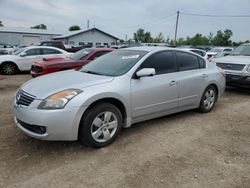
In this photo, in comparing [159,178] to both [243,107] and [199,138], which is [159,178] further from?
[243,107]

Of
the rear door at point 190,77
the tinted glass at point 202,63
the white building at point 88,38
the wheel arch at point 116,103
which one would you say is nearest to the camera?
the wheel arch at point 116,103

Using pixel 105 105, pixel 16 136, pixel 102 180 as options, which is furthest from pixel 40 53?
pixel 102 180

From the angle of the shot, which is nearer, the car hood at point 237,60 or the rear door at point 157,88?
the rear door at point 157,88

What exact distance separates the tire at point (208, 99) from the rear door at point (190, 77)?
0.71 ft

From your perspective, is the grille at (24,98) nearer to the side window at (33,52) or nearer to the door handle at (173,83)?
the door handle at (173,83)

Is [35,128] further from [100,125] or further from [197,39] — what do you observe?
[197,39]

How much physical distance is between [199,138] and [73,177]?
237 cm

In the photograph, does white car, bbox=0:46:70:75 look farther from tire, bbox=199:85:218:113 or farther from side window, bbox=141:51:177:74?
tire, bbox=199:85:218:113

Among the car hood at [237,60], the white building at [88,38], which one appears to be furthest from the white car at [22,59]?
the white building at [88,38]

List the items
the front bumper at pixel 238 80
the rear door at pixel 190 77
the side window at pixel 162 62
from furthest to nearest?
the front bumper at pixel 238 80
the rear door at pixel 190 77
the side window at pixel 162 62

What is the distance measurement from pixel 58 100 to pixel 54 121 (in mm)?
305

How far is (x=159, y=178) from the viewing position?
313 cm

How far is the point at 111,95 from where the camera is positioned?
3.87 meters

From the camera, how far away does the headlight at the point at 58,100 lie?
3.45 m
